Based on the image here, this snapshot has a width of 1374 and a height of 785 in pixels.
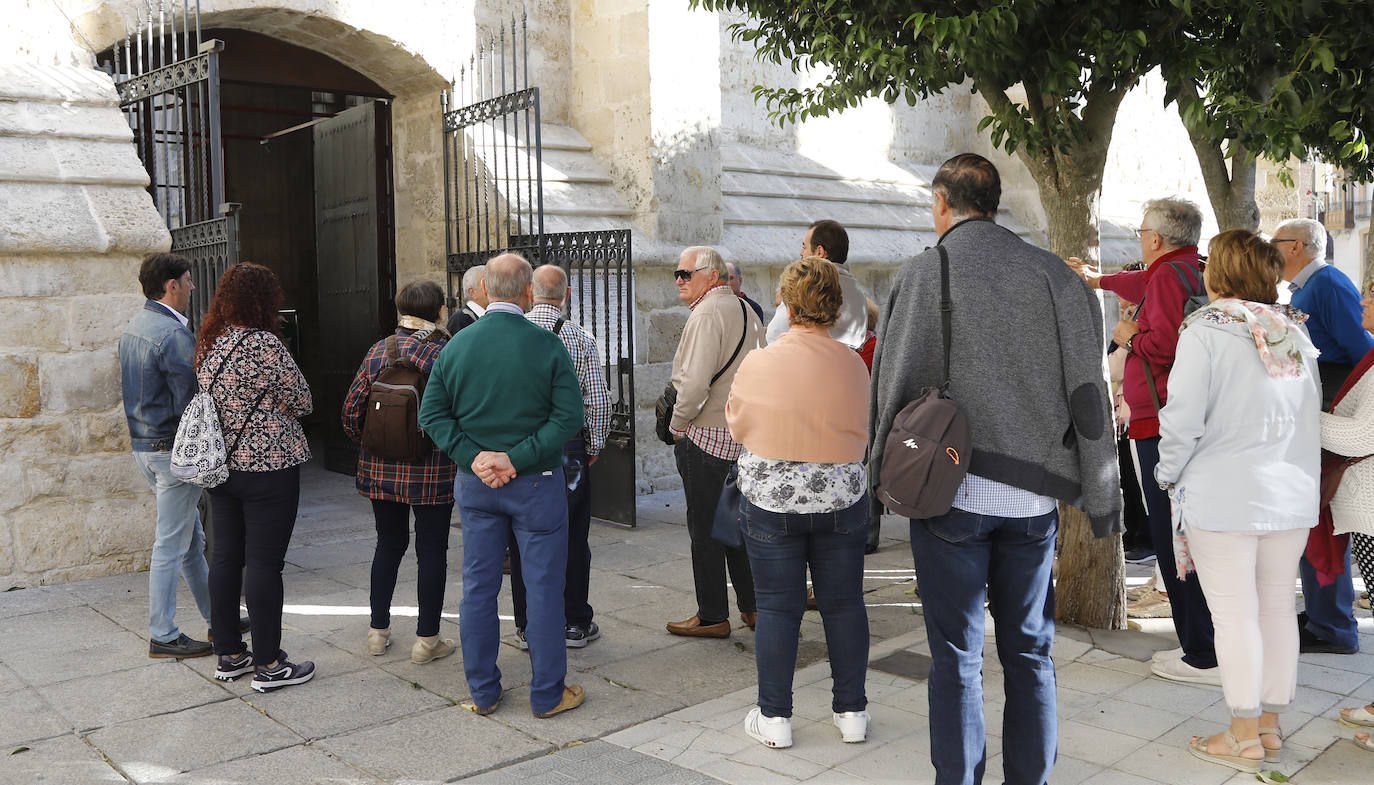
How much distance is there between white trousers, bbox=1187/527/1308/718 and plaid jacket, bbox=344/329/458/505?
2763 millimetres

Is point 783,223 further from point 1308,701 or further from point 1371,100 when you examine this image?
point 1308,701

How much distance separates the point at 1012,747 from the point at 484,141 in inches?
251

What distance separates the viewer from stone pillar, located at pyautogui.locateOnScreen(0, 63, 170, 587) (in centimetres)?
595

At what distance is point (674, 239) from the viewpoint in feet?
30.1

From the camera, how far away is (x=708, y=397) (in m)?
4.78

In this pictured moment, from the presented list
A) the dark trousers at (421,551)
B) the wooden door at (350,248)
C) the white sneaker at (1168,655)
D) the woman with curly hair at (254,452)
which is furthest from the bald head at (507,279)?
the wooden door at (350,248)

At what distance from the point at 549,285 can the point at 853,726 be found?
2345 mm

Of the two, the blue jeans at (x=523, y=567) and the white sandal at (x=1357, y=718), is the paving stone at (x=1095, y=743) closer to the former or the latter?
the white sandal at (x=1357, y=718)

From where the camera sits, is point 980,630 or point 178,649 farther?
point 178,649

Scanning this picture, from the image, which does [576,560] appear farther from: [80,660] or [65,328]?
[65,328]

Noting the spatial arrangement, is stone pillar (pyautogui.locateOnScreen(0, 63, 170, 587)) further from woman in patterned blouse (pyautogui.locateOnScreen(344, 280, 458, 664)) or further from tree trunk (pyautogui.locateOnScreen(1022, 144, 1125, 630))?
tree trunk (pyautogui.locateOnScreen(1022, 144, 1125, 630))

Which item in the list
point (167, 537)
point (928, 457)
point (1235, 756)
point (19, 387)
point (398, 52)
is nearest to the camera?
point (928, 457)

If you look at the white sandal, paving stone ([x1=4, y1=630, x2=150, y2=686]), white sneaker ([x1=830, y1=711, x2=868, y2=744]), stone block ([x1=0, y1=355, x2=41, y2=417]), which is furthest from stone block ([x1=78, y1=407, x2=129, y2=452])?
the white sandal

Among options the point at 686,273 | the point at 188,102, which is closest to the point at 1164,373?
the point at 686,273
